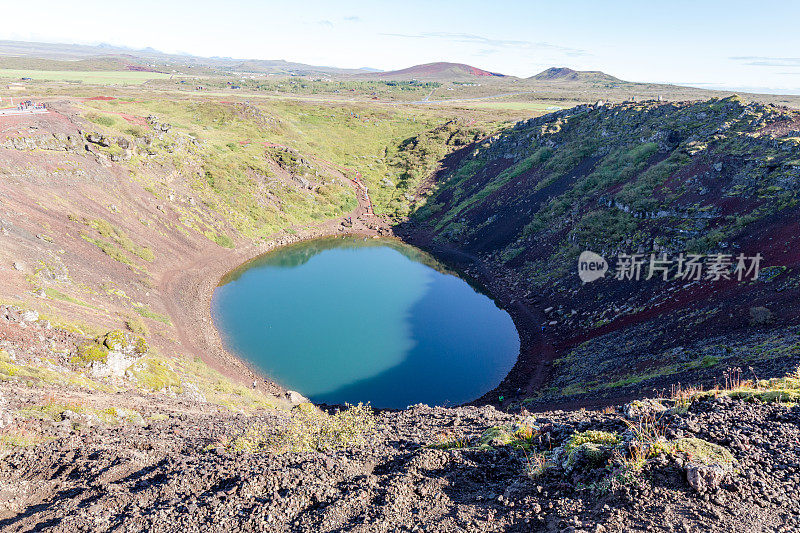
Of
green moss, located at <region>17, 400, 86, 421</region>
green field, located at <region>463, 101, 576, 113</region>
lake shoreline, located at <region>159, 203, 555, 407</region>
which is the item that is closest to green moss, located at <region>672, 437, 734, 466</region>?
lake shoreline, located at <region>159, 203, 555, 407</region>

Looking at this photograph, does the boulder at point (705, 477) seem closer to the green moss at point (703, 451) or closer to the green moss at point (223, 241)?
the green moss at point (703, 451)

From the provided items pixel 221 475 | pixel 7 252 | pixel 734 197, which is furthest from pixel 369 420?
pixel 734 197

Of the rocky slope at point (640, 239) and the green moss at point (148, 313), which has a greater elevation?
the rocky slope at point (640, 239)

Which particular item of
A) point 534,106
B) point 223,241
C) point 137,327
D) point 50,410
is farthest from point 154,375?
point 534,106

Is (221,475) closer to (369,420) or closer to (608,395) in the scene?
(369,420)

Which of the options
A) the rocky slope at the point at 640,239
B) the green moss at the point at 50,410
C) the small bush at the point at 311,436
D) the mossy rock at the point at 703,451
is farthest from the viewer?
the rocky slope at the point at 640,239

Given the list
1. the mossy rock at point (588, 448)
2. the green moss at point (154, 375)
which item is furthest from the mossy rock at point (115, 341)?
the mossy rock at point (588, 448)

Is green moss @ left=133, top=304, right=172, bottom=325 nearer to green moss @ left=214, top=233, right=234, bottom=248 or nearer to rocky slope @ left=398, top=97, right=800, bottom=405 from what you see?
green moss @ left=214, top=233, right=234, bottom=248
